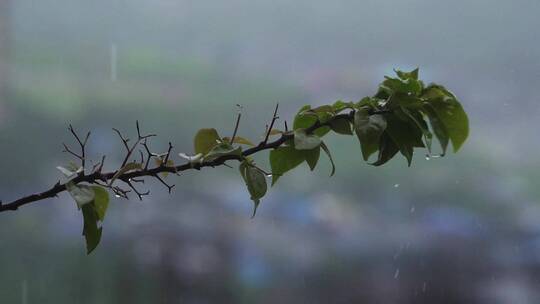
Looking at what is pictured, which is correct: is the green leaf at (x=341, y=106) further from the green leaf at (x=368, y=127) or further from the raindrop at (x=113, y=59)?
the raindrop at (x=113, y=59)

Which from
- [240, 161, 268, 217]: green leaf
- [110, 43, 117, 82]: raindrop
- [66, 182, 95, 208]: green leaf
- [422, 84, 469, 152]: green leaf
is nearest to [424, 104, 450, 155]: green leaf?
[422, 84, 469, 152]: green leaf

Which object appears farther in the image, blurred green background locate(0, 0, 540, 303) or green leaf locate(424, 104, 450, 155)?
blurred green background locate(0, 0, 540, 303)

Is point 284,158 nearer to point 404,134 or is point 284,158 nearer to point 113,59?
point 404,134

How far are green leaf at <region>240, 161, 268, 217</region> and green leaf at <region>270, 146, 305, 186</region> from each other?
1.3 inches

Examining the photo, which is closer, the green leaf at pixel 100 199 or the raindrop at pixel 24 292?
the green leaf at pixel 100 199

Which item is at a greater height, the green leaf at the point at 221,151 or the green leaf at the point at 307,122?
the green leaf at the point at 307,122

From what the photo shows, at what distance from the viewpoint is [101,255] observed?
996 mm

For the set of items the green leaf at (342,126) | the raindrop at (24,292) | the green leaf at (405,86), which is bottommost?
the raindrop at (24,292)

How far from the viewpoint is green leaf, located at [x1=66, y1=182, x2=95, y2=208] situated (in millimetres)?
399

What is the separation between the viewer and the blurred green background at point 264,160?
100 cm

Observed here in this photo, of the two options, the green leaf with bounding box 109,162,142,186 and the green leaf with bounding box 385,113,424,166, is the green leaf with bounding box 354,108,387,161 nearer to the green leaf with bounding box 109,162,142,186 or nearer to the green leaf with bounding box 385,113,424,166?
the green leaf with bounding box 385,113,424,166

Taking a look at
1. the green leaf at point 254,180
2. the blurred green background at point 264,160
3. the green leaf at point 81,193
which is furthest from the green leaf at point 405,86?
the blurred green background at point 264,160

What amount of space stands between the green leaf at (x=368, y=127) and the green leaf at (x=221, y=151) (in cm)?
8

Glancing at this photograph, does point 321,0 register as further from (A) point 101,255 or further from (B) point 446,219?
(A) point 101,255
